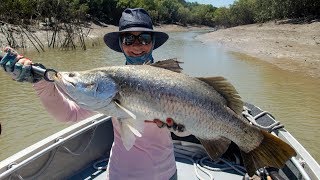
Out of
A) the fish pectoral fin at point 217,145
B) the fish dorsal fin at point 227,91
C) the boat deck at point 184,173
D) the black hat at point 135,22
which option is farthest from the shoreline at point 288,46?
the fish pectoral fin at point 217,145

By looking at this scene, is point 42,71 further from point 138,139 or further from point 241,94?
point 241,94

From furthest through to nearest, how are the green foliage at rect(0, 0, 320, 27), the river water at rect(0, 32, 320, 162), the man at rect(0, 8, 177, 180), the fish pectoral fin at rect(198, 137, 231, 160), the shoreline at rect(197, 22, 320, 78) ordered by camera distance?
1. the green foliage at rect(0, 0, 320, 27)
2. the shoreline at rect(197, 22, 320, 78)
3. the river water at rect(0, 32, 320, 162)
4. the man at rect(0, 8, 177, 180)
5. the fish pectoral fin at rect(198, 137, 231, 160)

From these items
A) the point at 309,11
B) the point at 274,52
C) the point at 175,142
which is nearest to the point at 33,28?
the point at 274,52

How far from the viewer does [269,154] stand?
2.54 meters

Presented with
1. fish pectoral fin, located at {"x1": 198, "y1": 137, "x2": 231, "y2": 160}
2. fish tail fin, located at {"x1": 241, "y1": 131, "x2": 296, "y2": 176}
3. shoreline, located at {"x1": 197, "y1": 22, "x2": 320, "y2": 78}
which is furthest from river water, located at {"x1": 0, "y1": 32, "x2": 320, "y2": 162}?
fish pectoral fin, located at {"x1": 198, "y1": 137, "x2": 231, "y2": 160}

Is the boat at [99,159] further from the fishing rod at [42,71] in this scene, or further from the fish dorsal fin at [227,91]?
the fish dorsal fin at [227,91]

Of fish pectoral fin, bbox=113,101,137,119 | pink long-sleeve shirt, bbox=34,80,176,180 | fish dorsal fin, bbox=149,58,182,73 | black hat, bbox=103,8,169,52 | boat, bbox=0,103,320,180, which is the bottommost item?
boat, bbox=0,103,320,180

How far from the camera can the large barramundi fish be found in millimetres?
2453

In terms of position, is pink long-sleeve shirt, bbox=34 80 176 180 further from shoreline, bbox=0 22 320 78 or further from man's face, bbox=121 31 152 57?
shoreline, bbox=0 22 320 78

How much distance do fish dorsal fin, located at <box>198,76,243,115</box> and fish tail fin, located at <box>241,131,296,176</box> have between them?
234 millimetres

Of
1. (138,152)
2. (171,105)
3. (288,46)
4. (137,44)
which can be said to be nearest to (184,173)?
(138,152)

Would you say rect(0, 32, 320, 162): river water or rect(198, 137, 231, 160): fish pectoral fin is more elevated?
rect(198, 137, 231, 160): fish pectoral fin

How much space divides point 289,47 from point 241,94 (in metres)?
13.9

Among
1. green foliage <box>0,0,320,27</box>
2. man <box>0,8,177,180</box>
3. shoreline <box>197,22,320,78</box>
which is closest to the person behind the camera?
man <box>0,8,177,180</box>
